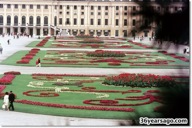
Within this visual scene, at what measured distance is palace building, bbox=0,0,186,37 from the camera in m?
86.7

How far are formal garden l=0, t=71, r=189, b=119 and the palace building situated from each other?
223 ft

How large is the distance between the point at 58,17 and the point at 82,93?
7486 cm

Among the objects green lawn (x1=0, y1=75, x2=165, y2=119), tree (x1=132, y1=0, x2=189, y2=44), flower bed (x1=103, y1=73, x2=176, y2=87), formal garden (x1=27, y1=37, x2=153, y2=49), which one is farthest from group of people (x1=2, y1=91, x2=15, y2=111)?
formal garden (x1=27, y1=37, x2=153, y2=49)

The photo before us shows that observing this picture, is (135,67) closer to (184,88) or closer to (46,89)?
(46,89)

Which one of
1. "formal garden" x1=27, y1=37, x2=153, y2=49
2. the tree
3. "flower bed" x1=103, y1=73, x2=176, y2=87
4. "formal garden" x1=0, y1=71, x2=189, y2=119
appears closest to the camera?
the tree

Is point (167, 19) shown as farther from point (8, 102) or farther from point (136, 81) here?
point (136, 81)

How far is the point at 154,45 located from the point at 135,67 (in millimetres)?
23029

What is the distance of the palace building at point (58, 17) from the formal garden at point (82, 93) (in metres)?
67.9

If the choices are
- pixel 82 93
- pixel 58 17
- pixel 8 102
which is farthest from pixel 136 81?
pixel 58 17

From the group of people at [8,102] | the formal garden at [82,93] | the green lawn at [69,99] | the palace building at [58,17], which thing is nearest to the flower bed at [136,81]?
the formal garden at [82,93]

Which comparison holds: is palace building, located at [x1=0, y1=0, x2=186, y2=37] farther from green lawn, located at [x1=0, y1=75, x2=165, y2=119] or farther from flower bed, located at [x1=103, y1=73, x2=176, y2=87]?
flower bed, located at [x1=103, y1=73, x2=176, y2=87]

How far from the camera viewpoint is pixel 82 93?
14.3 m

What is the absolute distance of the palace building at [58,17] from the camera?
86.7 meters

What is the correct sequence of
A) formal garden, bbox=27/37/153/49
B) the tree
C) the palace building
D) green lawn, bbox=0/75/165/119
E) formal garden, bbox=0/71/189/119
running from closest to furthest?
the tree < green lawn, bbox=0/75/165/119 < formal garden, bbox=0/71/189/119 < formal garden, bbox=27/37/153/49 < the palace building
